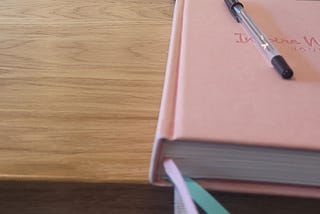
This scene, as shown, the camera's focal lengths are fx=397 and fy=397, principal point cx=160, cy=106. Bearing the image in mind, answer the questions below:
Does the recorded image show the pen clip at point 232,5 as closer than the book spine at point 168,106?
No

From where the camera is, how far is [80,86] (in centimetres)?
40

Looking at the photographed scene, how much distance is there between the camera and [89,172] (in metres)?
0.33

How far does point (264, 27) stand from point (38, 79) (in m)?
0.24

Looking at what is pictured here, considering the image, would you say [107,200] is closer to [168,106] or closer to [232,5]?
[168,106]

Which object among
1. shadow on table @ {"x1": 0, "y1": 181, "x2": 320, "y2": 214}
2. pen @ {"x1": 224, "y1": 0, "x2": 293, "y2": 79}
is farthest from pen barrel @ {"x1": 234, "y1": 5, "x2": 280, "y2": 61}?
shadow on table @ {"x1": 0, "y1": 181, "x2": 320, "y2": 214}

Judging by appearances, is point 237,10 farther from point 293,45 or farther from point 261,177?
point 261,177

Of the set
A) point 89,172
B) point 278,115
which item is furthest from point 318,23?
point 89,172

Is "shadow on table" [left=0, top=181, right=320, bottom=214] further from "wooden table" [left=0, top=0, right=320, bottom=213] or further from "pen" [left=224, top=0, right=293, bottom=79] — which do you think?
"pen" [left=224, top=0, right=293, bottom=79]

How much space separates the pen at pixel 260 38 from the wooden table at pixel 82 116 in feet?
0.30

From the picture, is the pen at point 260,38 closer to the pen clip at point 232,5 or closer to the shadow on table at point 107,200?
the pen clip at point 232,5

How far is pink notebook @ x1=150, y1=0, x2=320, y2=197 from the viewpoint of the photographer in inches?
11.3

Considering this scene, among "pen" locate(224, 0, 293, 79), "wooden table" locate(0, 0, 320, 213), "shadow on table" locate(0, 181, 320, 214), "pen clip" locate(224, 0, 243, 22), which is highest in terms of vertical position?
"pen clip" locate(224, 0, 243, 22)

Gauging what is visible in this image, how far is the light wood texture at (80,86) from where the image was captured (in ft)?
1.11

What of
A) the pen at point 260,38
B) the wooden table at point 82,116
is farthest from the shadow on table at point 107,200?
the pen at point 260,38
